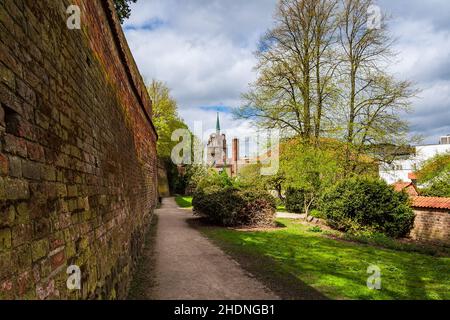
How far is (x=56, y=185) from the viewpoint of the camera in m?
2.62

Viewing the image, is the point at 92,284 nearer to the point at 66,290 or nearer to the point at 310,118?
the point at 66,290

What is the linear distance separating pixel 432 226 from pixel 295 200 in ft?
33.7

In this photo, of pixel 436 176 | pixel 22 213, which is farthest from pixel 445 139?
pixel 22 213

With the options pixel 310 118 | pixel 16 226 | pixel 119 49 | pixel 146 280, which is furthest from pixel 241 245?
pixel 310 118

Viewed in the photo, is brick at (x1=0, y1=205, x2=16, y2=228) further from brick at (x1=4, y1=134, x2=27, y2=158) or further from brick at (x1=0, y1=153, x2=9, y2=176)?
brick at (x1=4, y1=134, x2=27, y2=158)

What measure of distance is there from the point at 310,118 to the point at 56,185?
20.2 meters

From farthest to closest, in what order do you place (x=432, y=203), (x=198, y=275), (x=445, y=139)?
(x=445, y=139)
(x=432, y=203)
(x=198, y=275)

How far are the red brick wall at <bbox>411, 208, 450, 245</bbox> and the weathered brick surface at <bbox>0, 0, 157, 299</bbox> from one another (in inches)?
564

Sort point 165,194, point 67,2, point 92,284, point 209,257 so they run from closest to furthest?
point 67,2, point 92,284, point 209,257, point 165,194

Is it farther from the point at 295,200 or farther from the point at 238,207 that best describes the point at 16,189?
the point at 295,200

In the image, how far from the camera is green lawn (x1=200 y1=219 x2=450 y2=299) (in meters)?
→ 6.27

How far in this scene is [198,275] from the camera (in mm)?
7070

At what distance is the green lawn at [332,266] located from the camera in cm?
627

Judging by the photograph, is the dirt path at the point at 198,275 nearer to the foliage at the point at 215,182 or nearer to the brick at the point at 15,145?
the brick at the point at 15,145
